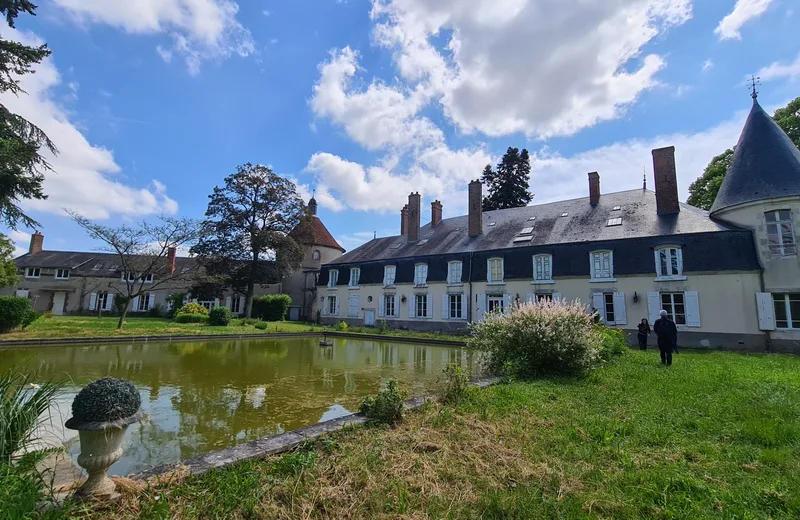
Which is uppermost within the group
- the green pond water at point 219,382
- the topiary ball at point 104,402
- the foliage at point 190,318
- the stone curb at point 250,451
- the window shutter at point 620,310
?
the window shutter at point 620,310

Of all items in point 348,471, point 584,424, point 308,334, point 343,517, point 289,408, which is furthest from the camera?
point 308,334

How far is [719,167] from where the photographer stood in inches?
874

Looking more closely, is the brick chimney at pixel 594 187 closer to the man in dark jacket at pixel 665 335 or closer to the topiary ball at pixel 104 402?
the man in dark jacket at pixel 665 335

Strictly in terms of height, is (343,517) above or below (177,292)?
below

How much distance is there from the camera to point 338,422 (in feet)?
13.9

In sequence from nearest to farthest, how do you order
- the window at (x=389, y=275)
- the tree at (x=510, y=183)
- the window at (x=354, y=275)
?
the window at (x=389, y=275), the window at (x=354, y=275), the tree at (x=510, y=183)

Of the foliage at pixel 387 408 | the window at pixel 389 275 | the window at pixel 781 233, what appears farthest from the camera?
the window at pixel 389 275

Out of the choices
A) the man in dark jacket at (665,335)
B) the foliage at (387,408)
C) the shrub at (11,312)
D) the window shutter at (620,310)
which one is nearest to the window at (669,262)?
the window shutter at (620,310)

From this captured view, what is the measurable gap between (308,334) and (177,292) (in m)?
17.0

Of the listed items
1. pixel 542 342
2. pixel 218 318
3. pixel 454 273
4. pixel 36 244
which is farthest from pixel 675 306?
pixel 36 244

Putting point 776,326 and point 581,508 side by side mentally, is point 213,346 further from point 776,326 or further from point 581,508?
point 776,326

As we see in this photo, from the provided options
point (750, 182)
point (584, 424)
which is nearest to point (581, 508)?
point (584, 424)

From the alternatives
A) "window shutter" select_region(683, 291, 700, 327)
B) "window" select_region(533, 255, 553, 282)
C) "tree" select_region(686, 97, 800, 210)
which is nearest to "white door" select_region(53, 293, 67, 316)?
"window" select_region(533, 255, 553, 282)

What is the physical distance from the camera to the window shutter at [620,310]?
53.2 ft
